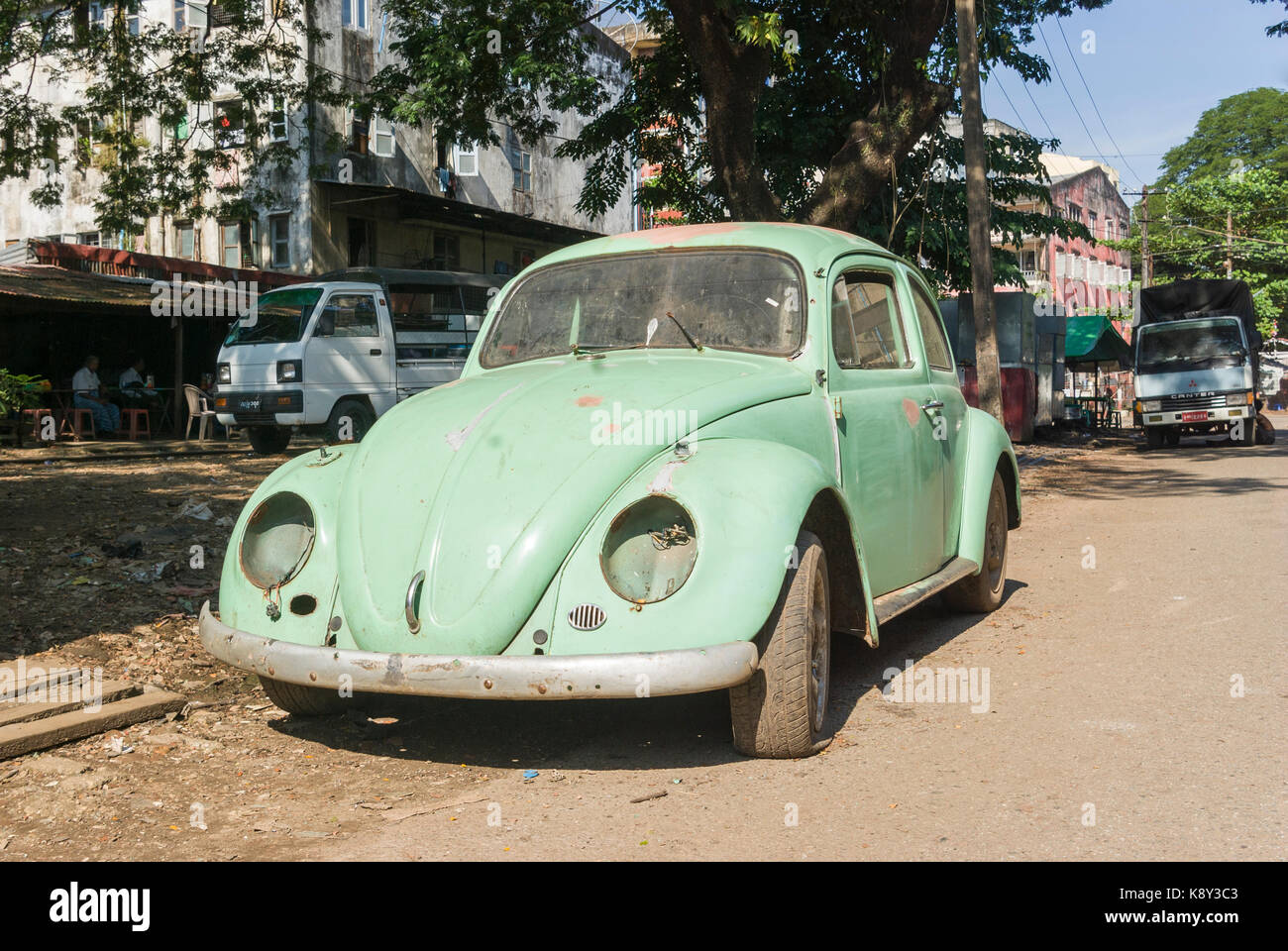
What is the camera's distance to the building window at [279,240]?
94.0 ft

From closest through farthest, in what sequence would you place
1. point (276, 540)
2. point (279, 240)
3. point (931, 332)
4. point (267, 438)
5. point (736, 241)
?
1. point (276, 540)
2. point (736, 241)
3. point (931, 332)
4. point (267, 438)
5. point (279, 240)

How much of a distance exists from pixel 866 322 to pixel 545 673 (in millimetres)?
2592

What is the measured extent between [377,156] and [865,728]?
28.2 metres

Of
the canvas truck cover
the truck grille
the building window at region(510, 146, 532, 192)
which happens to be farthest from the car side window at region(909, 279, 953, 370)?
the building window at region(510, 146, 532, 192)

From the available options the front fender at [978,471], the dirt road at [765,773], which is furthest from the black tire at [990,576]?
the dirt road at [765,773]

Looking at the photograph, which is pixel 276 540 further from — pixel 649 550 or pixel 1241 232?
pixel 1241 232

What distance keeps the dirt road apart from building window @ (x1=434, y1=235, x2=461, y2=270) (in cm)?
2662

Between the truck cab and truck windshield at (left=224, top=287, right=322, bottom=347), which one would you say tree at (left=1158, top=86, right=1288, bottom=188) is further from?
truck windshield at (left=224, top=287, right=322, bottom=347)

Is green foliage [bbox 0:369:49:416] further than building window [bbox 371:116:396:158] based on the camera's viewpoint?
No

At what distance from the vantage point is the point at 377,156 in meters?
30.2

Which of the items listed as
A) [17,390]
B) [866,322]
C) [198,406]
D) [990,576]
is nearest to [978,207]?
[990,576]

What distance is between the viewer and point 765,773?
3891 mm

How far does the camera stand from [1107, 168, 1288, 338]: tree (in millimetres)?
48188
